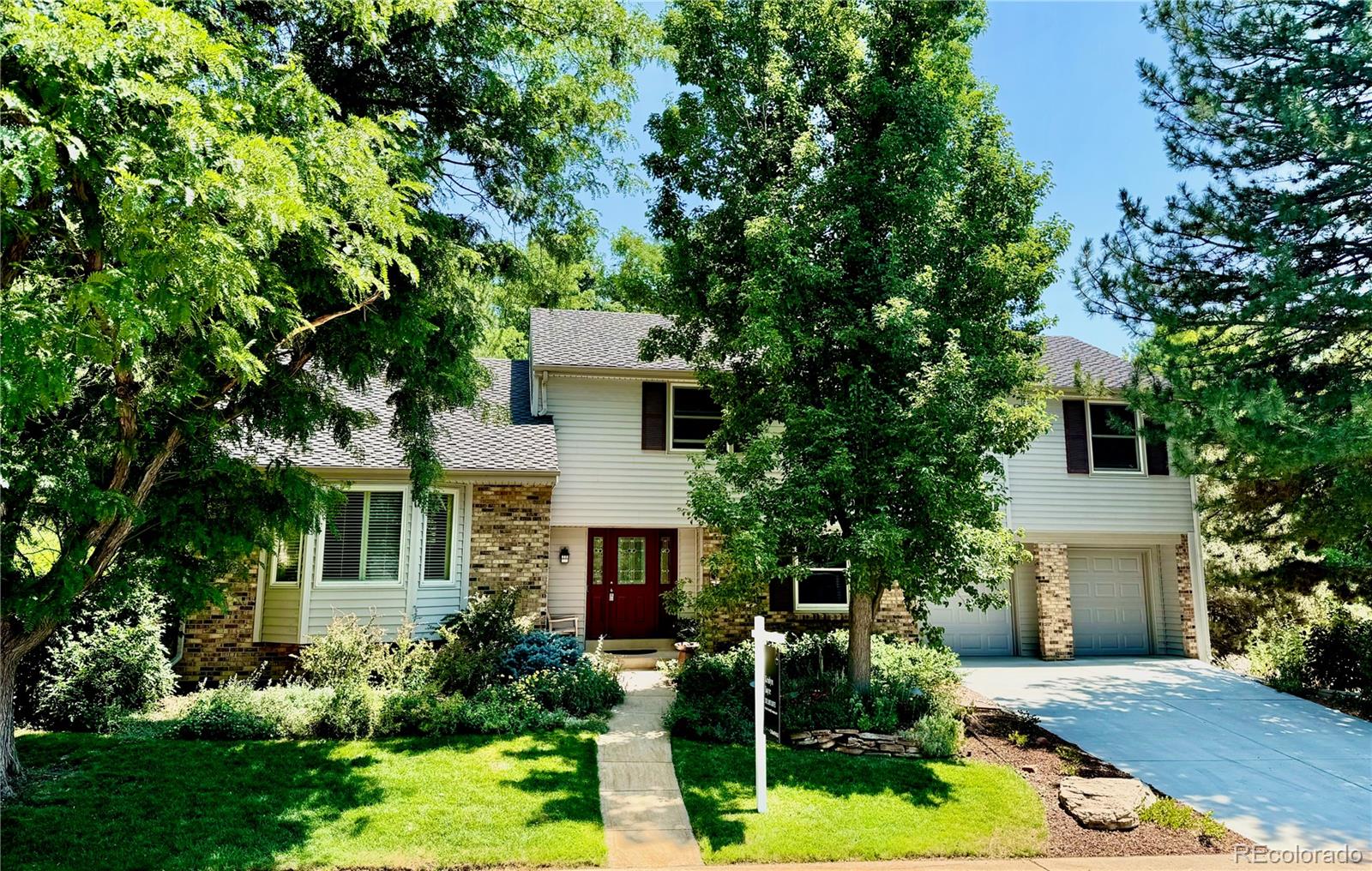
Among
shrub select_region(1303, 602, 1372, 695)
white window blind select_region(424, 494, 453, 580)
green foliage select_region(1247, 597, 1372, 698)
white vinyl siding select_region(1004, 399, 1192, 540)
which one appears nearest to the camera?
shrub select_region(1303, 602, 1372, 695)

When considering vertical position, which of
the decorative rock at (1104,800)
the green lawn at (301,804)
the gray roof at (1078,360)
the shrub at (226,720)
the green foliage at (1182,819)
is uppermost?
the gray roof at (1078,360)

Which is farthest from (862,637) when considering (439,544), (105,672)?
(105,672)

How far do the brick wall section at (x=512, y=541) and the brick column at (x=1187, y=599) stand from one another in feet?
43.6

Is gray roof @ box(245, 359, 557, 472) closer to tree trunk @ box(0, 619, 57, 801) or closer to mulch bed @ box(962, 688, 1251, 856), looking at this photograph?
tree trunk @ box(0, 619, 57, 801)

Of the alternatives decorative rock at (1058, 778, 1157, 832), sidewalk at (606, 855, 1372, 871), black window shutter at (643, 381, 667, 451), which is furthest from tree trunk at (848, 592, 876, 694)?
black window shutter at (643, 381, 667, 451)

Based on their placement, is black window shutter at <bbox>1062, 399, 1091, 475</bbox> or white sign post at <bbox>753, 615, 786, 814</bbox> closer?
white sign post at <bbox>753, 615, 786, 814</bbox>

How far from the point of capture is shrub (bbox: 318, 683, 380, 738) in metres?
8.98

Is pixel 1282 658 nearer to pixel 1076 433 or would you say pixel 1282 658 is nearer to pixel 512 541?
pixel 1076 433

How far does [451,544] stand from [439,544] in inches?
8.3

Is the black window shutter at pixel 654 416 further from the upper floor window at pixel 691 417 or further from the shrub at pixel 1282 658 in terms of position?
the shrub at pixel 1282 658

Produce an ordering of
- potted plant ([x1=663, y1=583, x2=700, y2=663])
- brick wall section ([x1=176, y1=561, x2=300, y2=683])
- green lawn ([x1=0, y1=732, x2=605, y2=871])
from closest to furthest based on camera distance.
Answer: green lawn ([x1=0, y1=732, x2=605, y2=871]) → brick wall section ([x1=176, y1=561, x2=300, y2=683]) → potted plant ([x1=663, y1=583, x2=700, y2=663])

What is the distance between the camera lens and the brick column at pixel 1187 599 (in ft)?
52.7

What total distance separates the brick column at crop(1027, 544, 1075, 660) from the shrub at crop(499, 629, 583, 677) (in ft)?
32.8

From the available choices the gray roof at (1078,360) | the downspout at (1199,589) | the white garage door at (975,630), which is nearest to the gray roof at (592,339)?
the white garage door at (975,630)
